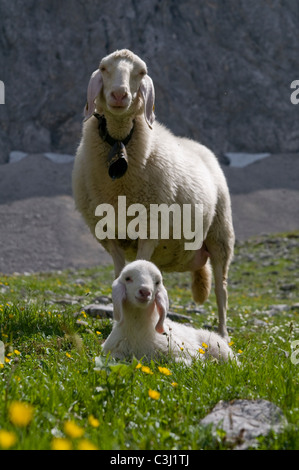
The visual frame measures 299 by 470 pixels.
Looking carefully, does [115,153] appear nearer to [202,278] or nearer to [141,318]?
[141,318]

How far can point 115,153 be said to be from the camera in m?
6.84

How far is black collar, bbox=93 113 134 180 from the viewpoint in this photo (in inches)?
267

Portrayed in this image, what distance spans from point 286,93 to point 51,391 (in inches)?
2682

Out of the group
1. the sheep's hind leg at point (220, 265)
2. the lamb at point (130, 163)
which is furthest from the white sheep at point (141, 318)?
the sheep's hind leg at point (220, 265)

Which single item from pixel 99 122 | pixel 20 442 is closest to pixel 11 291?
pixel 99 122

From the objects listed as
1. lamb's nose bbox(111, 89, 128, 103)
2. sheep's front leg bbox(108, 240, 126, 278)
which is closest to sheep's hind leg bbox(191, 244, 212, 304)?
sheep's front leg bbox(108, 240, 126, 278)

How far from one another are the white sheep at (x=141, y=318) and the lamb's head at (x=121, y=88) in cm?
209

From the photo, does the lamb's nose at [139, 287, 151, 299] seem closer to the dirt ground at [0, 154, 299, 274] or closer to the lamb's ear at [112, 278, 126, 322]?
the lamb's ear at [112, 278, 126, 322]

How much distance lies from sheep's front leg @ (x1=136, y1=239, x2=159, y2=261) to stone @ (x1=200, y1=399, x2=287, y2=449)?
3.83 m

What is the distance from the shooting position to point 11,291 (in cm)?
958

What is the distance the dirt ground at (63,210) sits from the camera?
35812 mm

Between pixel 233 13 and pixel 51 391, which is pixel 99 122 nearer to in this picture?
pixel 51 391

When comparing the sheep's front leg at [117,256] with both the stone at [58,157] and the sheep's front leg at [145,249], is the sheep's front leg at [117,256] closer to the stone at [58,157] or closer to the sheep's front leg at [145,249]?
Answer: the sheep's front leg at [145,249]

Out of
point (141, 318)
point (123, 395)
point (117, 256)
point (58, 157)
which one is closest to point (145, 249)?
point (117, 256)
